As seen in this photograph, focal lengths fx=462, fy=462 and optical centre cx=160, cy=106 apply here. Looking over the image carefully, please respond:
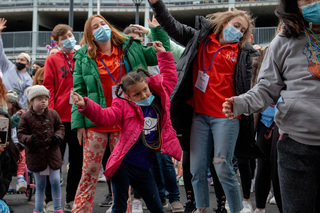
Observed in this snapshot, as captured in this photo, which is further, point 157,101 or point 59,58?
point 59,58

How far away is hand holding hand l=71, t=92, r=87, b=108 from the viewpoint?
371cm

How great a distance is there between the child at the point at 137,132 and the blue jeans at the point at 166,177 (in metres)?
1.64

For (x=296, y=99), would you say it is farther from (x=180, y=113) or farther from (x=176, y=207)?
(x=176, y=207)

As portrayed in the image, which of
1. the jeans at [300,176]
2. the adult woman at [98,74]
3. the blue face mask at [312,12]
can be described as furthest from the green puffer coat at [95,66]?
the jeans at [300,176]

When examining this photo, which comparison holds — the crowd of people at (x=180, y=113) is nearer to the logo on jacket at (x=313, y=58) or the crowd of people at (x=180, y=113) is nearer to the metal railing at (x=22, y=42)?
the logo on jacket at (x=313, y=58)

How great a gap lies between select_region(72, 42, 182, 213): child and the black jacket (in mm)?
314

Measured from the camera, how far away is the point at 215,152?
4469 millimetres

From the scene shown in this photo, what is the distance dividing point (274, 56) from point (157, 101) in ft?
5.00

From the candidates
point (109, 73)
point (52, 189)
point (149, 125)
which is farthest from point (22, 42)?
point (149, 125)

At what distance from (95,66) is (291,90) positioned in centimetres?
254

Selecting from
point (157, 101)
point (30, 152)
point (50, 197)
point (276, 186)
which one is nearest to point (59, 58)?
point (30, 152)

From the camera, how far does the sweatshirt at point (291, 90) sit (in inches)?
110

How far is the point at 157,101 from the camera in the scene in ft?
14.2

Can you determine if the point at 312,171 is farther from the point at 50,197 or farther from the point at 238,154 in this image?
the point at 50,197
